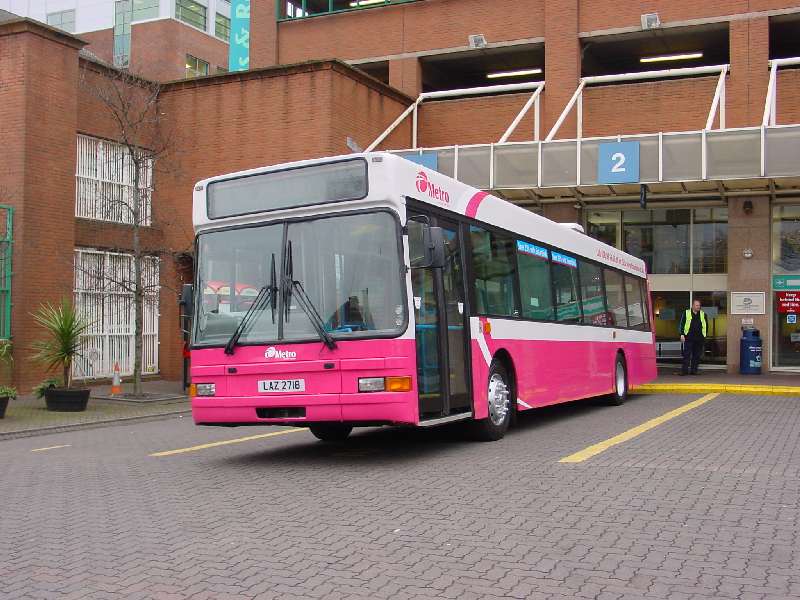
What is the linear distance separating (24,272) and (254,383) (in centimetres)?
1218

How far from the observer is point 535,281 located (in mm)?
11938

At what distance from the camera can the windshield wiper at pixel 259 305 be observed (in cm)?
880

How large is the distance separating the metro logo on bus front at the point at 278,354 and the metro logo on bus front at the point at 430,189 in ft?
7.00

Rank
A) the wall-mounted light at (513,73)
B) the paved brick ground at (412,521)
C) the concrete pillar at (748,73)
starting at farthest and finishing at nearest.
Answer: the wall-mounted light at (513,73) < the concrete pillar at (748,73) < the paved brick ground at (412,521)

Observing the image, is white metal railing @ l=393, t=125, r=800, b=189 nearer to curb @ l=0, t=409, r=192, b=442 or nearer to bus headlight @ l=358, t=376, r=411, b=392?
curb @ l=0, t=409, r=192, b=442

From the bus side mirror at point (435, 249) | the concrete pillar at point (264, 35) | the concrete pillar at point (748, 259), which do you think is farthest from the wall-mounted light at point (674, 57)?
the bus side mirror at point (435, 249)

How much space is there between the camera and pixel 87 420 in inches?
602

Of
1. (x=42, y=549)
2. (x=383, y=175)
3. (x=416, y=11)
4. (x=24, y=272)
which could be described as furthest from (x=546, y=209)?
(x=42, y=549)

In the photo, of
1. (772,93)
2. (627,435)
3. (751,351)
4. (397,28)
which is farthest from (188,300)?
(397,28)

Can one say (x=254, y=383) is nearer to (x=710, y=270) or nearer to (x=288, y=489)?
(x=288, y=489)

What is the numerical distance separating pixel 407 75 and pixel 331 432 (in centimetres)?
2094

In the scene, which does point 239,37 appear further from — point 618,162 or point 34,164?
point 618,162

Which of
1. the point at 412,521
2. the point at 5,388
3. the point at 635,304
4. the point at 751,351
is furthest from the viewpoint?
the point at 751,351

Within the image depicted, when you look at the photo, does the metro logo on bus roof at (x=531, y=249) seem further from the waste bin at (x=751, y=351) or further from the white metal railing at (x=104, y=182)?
the waste bin at (x=751, y=351)
